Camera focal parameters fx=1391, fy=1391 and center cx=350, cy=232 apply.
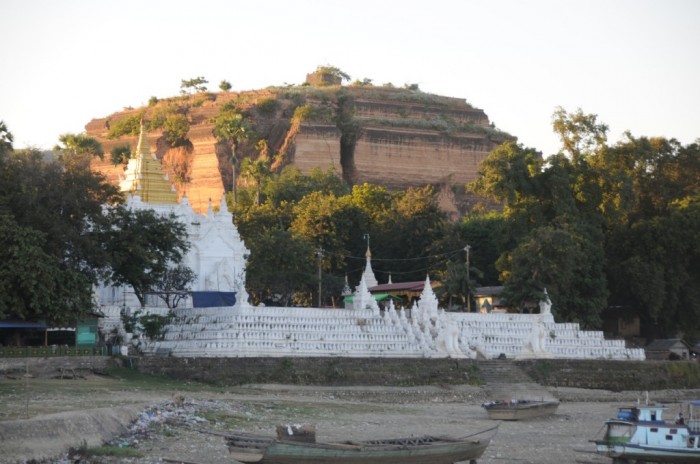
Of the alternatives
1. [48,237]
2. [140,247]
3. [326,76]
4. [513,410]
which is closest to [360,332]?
[140,247]

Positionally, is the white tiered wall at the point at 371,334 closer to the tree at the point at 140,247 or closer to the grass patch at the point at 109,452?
the tree at the point at 140,247

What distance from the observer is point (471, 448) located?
3238 cm

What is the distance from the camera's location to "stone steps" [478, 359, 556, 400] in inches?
2083

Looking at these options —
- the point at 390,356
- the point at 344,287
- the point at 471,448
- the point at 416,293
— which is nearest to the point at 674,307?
the point at 416,293

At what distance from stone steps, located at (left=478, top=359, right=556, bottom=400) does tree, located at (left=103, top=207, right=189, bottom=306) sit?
1404 centimetres

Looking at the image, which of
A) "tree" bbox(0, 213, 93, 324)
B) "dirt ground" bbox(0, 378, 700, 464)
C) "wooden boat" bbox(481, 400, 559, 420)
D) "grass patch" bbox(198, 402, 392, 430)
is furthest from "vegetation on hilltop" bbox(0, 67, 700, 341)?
"wooden boat" bbox(481, 400, 559, 420)

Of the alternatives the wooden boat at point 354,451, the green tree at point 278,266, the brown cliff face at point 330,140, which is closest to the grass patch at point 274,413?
the wooden boat at point 354,451

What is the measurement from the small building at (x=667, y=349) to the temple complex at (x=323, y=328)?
3459mm

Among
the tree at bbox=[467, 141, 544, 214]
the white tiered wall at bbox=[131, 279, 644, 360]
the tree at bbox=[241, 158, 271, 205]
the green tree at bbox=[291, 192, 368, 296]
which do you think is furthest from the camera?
the tree at bbox=[241, 158, 271, 205]

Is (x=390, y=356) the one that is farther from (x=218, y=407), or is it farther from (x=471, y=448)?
(x=471, y=448)

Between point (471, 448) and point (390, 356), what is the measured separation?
72.0 feet

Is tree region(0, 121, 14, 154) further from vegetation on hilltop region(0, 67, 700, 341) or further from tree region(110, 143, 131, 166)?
tree region(110, 143, 131, 166)

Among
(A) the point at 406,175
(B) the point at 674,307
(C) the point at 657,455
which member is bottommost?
(C) the point at 657,455

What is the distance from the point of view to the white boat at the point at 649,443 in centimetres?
3588
